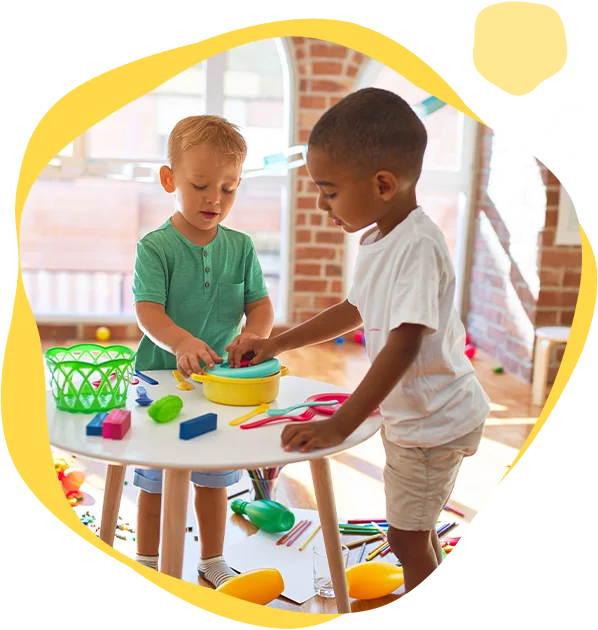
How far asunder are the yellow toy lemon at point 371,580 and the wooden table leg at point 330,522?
17 centimetres

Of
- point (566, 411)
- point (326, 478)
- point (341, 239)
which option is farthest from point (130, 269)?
point (566, 411)

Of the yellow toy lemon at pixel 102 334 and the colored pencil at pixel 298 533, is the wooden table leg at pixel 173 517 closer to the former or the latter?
the colored pencil at pixel 298 533

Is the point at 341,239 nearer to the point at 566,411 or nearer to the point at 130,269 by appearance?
the point at 130,269

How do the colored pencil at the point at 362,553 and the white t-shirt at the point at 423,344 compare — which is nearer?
the white t-shirt at the point at 423,344

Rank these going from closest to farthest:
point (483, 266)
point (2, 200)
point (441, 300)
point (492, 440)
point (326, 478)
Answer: point (2, 200) < point (441, 300) < point (326, 478) < point (492, 440) < point (483, 266)

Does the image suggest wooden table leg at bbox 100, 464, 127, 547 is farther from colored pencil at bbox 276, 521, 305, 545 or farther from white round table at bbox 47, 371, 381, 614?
colored pencil at bbox 276, 521, 305, 545

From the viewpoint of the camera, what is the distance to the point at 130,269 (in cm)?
360

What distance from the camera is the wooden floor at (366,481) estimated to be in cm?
152

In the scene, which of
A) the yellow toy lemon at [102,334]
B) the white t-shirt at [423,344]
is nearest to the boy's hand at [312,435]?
the white t-shirt at [423,344]

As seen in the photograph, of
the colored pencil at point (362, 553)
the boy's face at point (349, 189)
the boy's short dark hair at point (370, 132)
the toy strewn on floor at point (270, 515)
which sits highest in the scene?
the boy's short dark hair at point (370, 132)

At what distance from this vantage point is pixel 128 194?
11.7ft

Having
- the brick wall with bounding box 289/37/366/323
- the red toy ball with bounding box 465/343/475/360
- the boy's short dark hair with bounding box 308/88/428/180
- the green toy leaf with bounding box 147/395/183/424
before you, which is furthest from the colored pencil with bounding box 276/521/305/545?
the brick wall with bounding box 289/37/366/323

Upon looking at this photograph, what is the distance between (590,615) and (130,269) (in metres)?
3.01

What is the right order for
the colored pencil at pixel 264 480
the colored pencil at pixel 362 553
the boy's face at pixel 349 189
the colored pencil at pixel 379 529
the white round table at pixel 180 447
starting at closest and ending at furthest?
the white round table at pixel 180 447 → the boy's face at pixel 349 189 → the colored pencil at pixel 362 553 → the colored pencil at pixel 379 529 → the colored pencil at pixel 264 480
